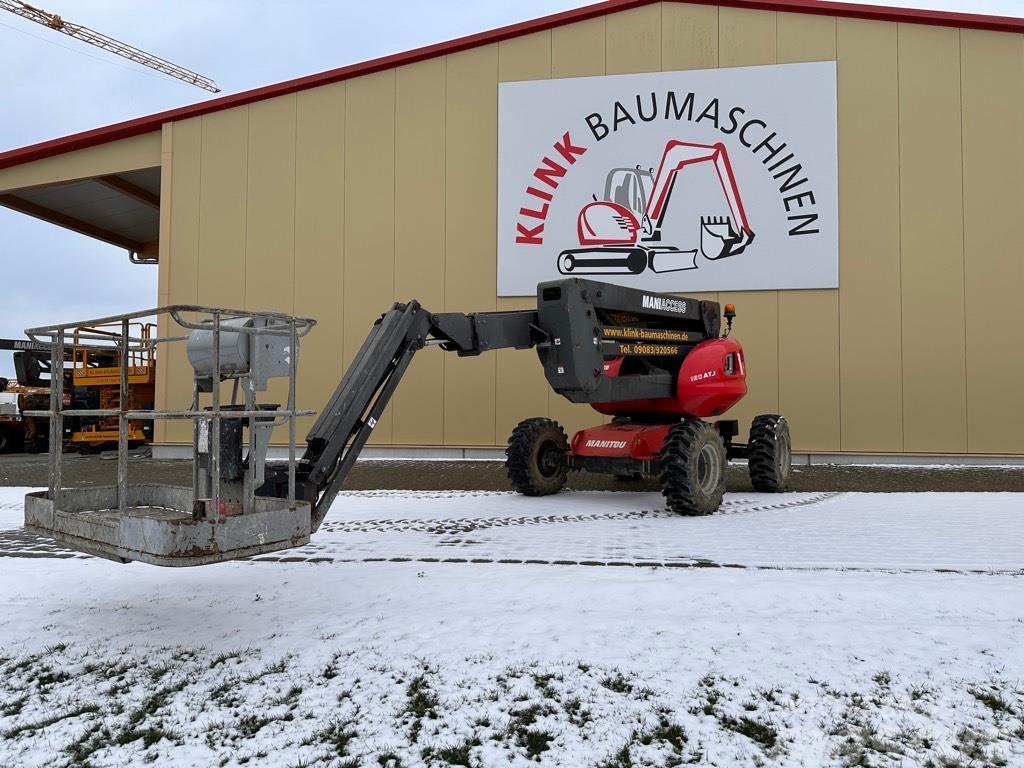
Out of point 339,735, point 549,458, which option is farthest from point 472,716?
point 549,458

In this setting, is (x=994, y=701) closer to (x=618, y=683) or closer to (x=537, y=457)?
(x=618, y=683)

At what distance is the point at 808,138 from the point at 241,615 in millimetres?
12233

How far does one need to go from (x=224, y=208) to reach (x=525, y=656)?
13.7 metres

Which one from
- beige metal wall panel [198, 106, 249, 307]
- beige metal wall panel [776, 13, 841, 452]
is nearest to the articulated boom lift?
beige metal wall panel [776, 13, 841, 452]

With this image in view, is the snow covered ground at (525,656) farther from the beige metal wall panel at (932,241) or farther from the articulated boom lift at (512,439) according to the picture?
the beige metal wall panel at (932,241)

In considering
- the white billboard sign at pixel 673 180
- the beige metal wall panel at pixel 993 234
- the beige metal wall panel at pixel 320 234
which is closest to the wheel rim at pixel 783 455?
the white billboard sign at pixel 673 180

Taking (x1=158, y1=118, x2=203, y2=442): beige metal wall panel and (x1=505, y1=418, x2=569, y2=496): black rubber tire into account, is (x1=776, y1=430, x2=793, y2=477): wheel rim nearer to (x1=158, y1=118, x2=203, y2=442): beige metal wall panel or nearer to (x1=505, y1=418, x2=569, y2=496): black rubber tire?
(x1=505, y1=418, x2=569, y2=496): black rubber tire

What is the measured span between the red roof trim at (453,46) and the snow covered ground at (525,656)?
1069 centimetres

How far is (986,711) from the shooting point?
2770mm

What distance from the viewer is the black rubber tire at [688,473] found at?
6.98 m

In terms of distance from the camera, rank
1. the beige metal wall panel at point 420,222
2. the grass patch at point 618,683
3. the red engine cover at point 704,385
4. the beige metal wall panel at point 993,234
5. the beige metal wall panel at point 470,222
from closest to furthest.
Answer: the grass patch at point 618,683 → the red engine cover at point 704,385 → the beige metal wall panel at point 993,234 → the beige metal wall panel at point 470,222 → the beige metal wall panel at point 420,222

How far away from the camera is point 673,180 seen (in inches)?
500

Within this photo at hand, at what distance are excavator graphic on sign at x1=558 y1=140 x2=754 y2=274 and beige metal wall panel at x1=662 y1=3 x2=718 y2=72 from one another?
1.55 m

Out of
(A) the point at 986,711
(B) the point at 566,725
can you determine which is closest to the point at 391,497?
(B) the point at 566,725
